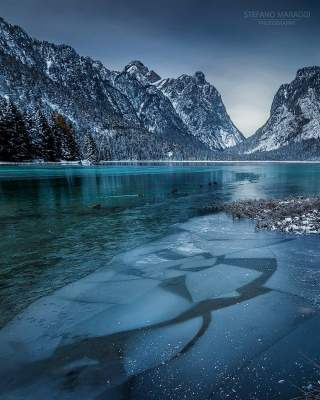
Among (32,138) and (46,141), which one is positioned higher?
(32,138)

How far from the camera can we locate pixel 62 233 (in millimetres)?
15664

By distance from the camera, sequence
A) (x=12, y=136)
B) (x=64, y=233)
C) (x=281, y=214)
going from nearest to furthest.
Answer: (x=64, y=233) < (x=281, y=214) < (x=12, y=136)

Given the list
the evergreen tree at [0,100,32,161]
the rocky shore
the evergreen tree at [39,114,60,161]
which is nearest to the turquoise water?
the rocky shore

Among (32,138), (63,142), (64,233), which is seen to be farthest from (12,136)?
(64,233)

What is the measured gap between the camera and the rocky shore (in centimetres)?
1505

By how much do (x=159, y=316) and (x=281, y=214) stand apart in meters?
13.3

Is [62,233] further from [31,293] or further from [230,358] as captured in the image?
[230,358]

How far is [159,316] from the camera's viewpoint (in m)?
7.05

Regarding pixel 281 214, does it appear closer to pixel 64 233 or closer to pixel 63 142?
pixel 64 233

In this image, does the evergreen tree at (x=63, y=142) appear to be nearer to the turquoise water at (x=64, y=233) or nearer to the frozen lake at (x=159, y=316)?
the turquoise water at (x=64, y=233)

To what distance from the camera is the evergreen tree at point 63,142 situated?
96.9 m

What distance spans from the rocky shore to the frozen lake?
1451 millimetres

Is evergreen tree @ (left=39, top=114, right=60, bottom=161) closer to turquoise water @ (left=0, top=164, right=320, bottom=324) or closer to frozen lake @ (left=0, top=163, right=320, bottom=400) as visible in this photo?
turquoise water @ (left=0, top=164, right=320, bottom=324)

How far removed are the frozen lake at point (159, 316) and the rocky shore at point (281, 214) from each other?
4.76 feet
